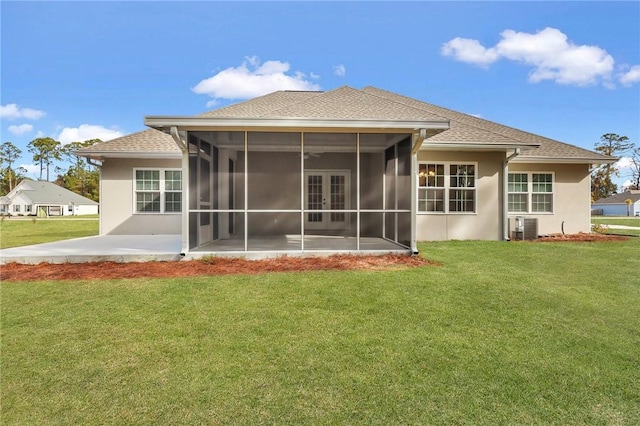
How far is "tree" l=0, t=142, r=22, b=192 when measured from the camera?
53241mm

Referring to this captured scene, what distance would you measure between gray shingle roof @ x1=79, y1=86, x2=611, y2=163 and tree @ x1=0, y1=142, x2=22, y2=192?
193ft

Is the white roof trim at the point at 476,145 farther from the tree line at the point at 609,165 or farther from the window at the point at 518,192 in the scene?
the tree line at the point at 609,165

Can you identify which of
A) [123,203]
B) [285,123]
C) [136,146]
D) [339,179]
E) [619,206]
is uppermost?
[136,146]

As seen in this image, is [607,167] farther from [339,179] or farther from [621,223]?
[339,179]

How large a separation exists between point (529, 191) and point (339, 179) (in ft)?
21.5

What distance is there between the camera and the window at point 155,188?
11.2 meters

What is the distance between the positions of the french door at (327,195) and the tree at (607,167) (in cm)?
5970

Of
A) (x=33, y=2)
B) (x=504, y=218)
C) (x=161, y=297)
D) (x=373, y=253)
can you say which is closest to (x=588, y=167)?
(x=504, y=218)

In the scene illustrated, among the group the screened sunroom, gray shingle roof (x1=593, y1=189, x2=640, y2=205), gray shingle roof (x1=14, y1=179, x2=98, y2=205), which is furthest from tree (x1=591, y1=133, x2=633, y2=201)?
gray shingle roof (x1=14, y1=179, x2=98, y2=205)

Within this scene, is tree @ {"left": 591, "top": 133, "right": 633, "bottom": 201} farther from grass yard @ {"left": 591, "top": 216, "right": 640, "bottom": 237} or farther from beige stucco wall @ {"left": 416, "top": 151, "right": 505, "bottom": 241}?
beige stucco wall @ {"left": 416, "top": 151, "right": 505, "bottom": 241}

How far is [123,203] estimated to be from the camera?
36.6 ft

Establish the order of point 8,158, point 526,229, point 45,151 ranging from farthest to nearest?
1. point 45,151
2. point 8,158
3. point 526,229

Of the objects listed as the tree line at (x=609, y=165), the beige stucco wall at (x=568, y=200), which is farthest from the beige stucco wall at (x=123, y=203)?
the tree line at (x=609, y=165)

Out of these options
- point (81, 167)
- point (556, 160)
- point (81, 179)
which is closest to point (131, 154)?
point (556, 160)
